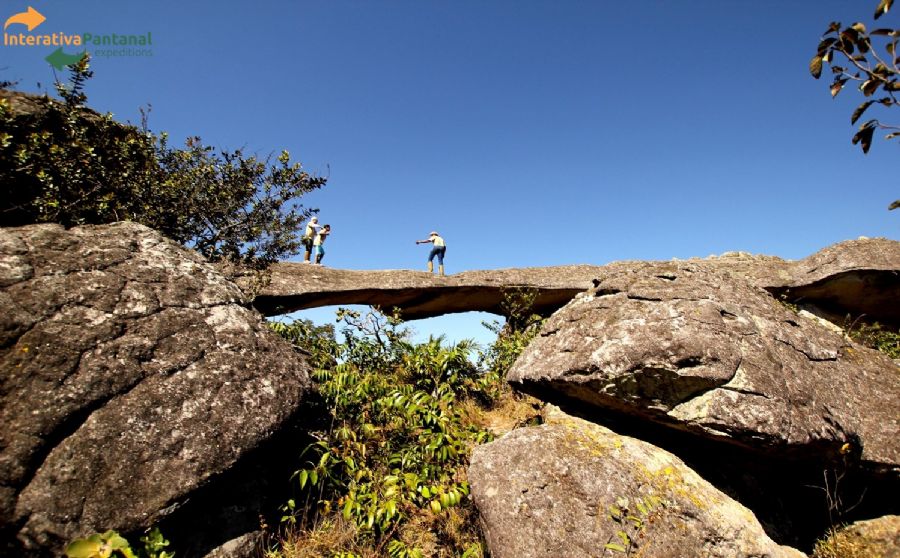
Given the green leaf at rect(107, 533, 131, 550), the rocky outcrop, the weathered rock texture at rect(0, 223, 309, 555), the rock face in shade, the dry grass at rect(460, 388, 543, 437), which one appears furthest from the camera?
the rocky outcrop

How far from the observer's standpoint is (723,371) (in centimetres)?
496

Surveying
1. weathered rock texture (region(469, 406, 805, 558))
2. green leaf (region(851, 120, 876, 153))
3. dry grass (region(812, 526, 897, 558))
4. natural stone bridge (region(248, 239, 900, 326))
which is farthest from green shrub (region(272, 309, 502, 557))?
natural stone bridge (region(248, 239, 900, 326))

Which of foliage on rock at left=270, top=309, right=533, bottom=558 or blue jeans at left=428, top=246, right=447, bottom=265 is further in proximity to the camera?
blue jeans at left=428, top=246, right=447, bottom=265

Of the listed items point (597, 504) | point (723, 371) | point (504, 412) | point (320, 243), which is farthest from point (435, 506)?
point (320, 243)

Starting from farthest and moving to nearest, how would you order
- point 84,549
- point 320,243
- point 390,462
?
point 320,243
point 390,462
point 84,549

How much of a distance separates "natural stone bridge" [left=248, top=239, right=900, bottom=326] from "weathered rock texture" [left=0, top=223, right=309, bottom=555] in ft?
21.5

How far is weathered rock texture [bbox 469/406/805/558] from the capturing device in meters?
4.25

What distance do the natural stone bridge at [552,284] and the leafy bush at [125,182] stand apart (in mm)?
1708

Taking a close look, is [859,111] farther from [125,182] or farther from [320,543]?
[125,182]

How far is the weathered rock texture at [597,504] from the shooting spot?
425 cm

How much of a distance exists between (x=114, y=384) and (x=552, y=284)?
13.9 metres

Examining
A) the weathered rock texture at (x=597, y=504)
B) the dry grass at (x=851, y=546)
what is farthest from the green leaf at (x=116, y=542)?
the dry grass at (x=851, y=546)

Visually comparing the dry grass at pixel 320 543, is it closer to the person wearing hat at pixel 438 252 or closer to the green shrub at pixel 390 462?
the green shrub at pixel 390 462

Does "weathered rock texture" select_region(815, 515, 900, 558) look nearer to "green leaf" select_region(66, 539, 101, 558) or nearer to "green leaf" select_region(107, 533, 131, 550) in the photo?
"green leaf" select_region(107, 533, 131, 550)
